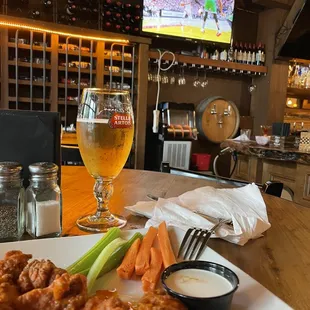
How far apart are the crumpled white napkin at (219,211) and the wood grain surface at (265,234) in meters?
0.02

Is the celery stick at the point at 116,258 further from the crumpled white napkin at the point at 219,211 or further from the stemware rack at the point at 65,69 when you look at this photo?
the stemware rack at the point at 65,69

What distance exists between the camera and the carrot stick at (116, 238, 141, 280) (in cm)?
57

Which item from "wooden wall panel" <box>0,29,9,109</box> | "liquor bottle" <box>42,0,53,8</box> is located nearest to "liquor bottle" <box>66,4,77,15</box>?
"liquor bottle" <box>42,0,53,8</box>

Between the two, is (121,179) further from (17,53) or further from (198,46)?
(198,46)

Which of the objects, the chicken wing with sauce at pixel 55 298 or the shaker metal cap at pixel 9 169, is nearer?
the chicken wing with sauce at pixel 55 298

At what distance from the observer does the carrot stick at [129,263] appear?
22.3 inches

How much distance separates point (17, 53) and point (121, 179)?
289 cm

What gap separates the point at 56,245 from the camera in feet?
2.08

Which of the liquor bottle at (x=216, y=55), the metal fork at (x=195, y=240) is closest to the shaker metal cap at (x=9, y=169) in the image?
the metal fork at (x=195, y=240)

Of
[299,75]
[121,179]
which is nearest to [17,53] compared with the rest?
[121,179]

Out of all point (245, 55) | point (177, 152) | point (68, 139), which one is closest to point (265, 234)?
point (68, 139)

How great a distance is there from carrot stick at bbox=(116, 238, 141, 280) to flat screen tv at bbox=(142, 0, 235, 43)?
3.84 meters

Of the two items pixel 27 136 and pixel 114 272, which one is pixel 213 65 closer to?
pixel 27 136

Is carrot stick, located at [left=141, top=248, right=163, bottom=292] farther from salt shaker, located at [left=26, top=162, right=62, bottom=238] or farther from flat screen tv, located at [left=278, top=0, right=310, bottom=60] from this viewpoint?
flat screen tv, located at [left=278, top=0, right=310, bottom=60]
